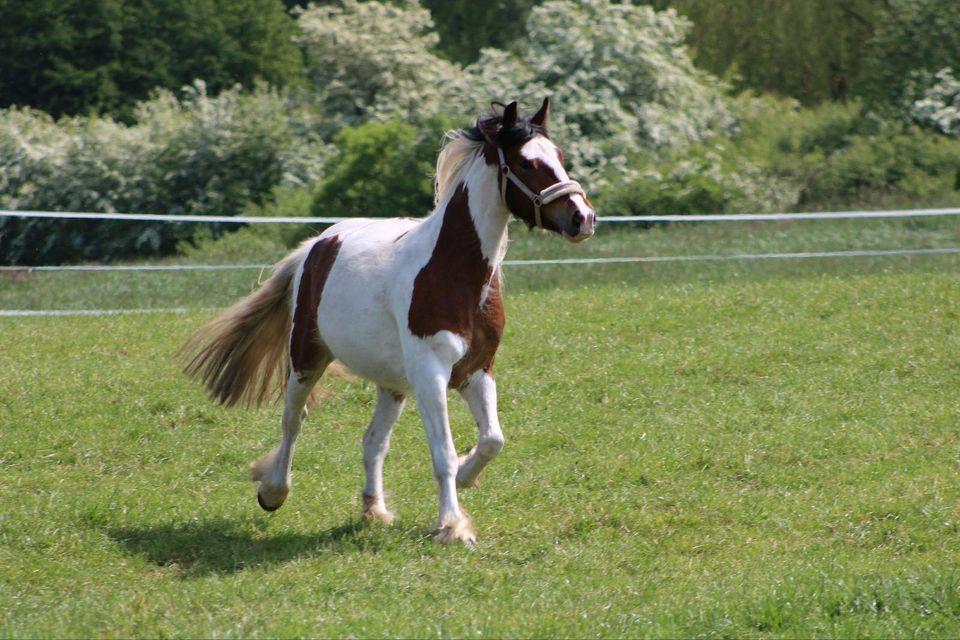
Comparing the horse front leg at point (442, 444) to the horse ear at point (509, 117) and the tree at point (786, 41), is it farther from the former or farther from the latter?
the tree at point (786, 41)

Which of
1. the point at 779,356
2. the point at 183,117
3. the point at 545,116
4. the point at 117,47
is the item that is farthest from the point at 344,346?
the point at 117,47

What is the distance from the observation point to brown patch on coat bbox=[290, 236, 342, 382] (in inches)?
295

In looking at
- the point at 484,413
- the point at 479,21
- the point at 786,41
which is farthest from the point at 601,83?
the point at 484,413

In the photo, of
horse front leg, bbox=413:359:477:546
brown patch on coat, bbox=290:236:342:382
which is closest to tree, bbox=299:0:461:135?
brown patch on coat, bbox=290:236:342:382

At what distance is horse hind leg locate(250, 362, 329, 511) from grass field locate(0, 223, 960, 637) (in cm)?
17

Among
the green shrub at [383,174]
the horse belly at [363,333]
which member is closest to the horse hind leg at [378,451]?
the horse belly at [363,333]

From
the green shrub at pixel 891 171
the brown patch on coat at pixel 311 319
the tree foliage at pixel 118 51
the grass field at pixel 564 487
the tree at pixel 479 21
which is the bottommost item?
the tree foliage at pixel 118 51

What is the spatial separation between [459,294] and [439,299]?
113mm

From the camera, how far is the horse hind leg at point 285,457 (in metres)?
7.50

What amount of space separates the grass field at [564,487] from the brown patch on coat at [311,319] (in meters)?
0.91

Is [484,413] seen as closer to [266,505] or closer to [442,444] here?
[442,444]

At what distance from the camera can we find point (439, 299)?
669 centimetres

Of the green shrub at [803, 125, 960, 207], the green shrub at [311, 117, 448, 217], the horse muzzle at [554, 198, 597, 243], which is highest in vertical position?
the horse muzzle at [554, 198, 597, 243]

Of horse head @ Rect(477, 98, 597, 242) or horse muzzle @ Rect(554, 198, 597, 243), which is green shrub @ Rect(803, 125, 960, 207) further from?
A: horse muzzle @ Rect(554, 198, 597, 243)
